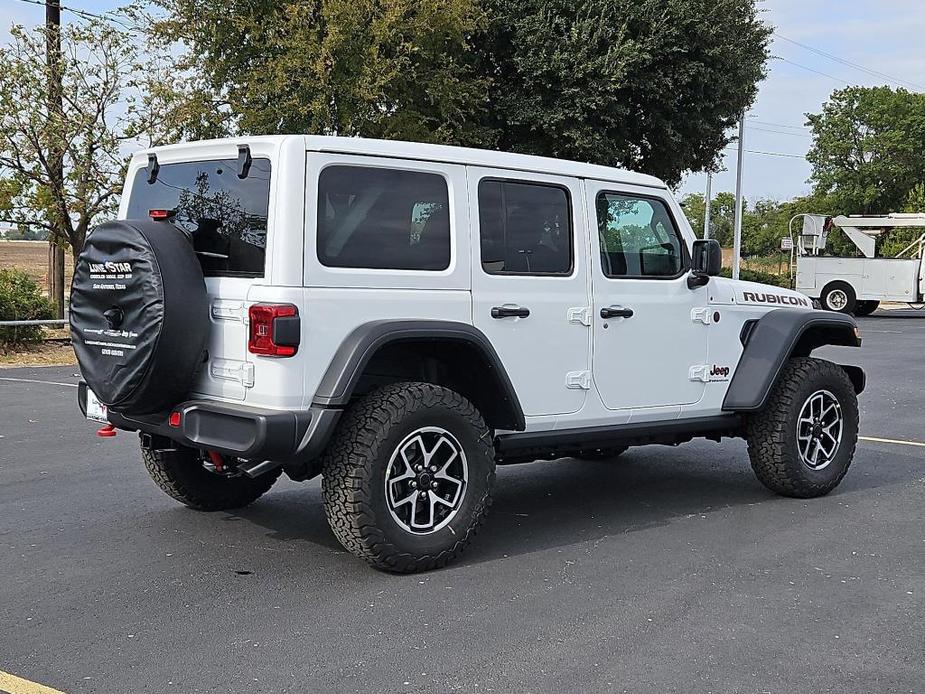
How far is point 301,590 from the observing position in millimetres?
4844

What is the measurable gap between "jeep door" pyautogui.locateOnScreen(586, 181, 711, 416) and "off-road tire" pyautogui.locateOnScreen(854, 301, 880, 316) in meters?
24.7

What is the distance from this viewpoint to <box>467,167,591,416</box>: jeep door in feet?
17.9

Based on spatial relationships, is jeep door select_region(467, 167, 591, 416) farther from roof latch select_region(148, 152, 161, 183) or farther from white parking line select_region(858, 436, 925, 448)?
white parking line select_region(858, 436, 925, 448)

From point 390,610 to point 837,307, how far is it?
26.7 metres

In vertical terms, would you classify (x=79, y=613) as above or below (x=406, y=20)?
below

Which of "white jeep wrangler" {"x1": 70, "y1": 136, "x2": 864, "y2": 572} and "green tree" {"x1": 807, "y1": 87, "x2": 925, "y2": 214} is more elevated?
"green tree" {"x1": 807, "y1": 87, "x2": 925, "y2": 214}

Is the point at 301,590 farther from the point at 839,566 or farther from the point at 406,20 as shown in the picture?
the point at 406,20

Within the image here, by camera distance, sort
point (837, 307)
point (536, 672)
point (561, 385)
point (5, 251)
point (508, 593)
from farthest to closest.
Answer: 1. point (5, 251)
2. point (837, 307)
3. point (561, 385)
4. point (508, 593)
5. point (536, 672)

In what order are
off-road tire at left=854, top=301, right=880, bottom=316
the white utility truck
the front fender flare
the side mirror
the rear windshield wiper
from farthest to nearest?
off-road tire at left=854, top=301, right=880, bottom=316 < the white utility truck < the front fender flare < the side mirror < the rear windshield wiper

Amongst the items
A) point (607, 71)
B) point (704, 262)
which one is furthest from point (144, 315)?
point (607, 71)

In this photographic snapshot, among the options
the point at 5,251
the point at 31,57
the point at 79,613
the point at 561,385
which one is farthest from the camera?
the point at 5,251

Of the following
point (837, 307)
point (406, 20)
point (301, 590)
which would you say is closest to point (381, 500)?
point (301, 590)

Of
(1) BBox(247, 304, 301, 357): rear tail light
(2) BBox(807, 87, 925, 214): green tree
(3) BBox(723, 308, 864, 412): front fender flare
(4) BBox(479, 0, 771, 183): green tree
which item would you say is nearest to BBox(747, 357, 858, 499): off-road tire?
(3) BBox(723, 308, 864, 412): front fender flare

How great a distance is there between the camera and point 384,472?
16.2ft
